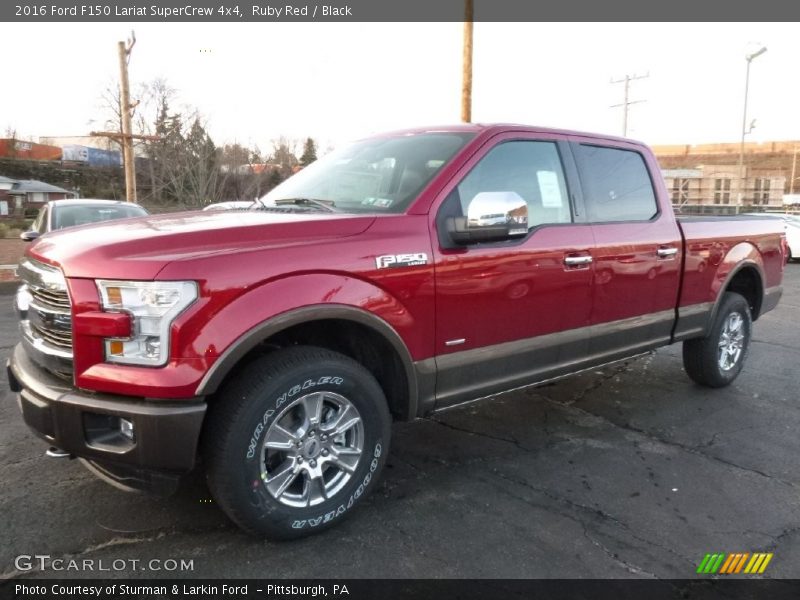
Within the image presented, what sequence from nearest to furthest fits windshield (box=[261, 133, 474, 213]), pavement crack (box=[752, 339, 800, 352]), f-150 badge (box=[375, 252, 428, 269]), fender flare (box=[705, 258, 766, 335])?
f-150 badge (box=[375, 252, 428, 269])
windshield (box=[261, 133, 474, 213])
fender flare (box=[705, 258, 766, 335])
pavement crack (box=[752, 339, 800, 352])

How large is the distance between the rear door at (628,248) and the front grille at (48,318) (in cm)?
293

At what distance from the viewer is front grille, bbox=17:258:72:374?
2568 mm

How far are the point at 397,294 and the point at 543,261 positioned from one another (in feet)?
3.42

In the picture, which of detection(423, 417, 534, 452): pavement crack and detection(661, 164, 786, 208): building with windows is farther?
detection(661, 164, 786, 208): building with windows

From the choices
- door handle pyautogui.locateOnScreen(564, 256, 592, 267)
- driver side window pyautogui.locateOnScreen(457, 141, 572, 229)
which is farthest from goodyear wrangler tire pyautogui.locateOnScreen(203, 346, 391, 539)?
door handle pyautogui.locateOnScreen(564, 256, 592, 267)

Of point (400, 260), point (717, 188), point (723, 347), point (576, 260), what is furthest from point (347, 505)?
point (717, 188)

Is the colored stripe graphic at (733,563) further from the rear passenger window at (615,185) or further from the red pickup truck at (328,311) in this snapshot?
the rear passenger window at (615,185)

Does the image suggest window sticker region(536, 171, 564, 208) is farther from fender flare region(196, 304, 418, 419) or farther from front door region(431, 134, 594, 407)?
fender flare region(196, 304, 418, 419)

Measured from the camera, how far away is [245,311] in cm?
249

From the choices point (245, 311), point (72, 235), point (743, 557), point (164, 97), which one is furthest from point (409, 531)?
point (164, 97)

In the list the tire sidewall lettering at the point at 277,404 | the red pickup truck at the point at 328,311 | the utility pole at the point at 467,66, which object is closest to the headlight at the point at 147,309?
the red pickup truck at the point at 328,311

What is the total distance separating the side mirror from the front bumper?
4.86 ft

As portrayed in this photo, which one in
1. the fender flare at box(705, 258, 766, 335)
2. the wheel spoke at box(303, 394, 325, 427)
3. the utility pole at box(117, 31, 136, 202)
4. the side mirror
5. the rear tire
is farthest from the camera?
the utility pole at box(117, 31, 136, 202)

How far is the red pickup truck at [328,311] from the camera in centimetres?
241
